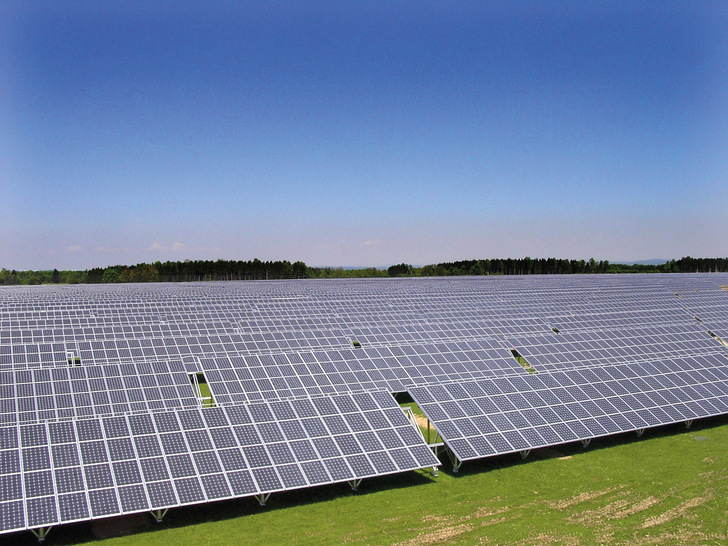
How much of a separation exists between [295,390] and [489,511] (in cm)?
1165

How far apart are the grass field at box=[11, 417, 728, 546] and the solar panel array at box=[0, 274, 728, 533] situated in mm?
840

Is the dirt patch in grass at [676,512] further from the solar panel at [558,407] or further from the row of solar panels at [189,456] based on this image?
the row of solar panels at [189,456]

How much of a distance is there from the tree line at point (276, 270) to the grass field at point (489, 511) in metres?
138

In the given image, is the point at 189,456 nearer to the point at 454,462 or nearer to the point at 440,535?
the point at 440,535

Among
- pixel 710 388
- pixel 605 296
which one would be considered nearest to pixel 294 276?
pixel 605 296

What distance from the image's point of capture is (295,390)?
1055 inches

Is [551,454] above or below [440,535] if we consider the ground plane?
above

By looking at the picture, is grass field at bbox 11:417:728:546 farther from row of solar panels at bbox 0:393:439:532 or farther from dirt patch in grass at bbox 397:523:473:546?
row of solar panels at bbox 0:393:439:532

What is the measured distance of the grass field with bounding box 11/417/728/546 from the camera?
16453 mm

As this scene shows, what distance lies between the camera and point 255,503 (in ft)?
60.6

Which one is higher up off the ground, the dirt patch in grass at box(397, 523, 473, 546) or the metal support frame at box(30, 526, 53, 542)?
the dirt patch in grass at box(397, 523, 473, 546)

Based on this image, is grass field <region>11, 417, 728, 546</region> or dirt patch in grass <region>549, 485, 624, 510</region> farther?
dirt patch in grass <region>549, 485, 624, 510</region>

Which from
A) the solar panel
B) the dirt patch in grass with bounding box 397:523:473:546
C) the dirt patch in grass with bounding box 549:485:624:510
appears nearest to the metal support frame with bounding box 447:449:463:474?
the solar panel

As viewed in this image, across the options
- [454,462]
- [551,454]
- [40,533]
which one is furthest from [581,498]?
[40,533]
